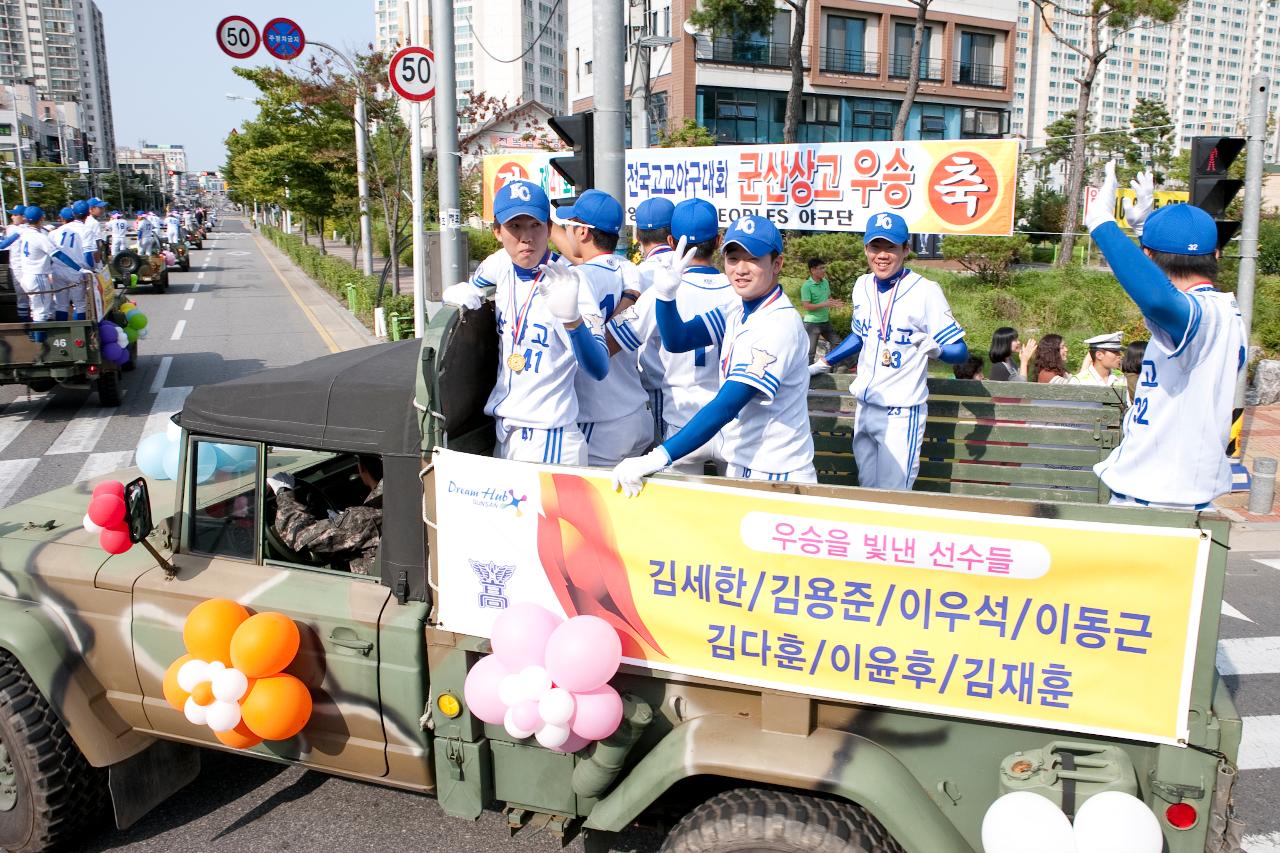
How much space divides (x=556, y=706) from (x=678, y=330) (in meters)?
1.76

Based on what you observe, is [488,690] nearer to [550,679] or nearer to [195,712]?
[550,679]

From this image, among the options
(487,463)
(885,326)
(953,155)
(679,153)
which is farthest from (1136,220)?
(679,153)

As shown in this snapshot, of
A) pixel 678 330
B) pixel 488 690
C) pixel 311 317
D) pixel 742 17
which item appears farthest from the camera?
pixel 742 17

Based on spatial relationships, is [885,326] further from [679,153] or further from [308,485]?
[679,153]

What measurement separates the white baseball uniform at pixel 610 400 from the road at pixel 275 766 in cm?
158

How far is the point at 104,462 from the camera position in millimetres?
9914

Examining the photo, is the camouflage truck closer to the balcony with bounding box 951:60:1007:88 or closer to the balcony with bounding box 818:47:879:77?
the balcony with bounding box 818:47:879:77

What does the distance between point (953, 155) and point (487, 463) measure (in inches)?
407

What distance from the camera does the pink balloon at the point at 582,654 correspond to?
9.00 feet

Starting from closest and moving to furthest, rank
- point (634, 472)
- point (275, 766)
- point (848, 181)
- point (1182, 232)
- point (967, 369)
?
1. point (634, 472)
2. point (1182, 232)
3. point (275, 766)
4. point (967, 369)
5. point (848, 181)

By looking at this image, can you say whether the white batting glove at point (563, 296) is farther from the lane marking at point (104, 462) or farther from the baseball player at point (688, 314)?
the lane marking at point (104, 462)

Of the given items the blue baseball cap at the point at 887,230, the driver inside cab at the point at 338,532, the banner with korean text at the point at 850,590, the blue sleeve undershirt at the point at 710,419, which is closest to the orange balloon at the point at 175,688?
the driver inside cab at the point at 338,532

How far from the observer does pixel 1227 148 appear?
7246mm

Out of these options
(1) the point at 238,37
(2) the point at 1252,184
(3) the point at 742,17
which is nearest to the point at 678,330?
(2) the point at 1252,184
